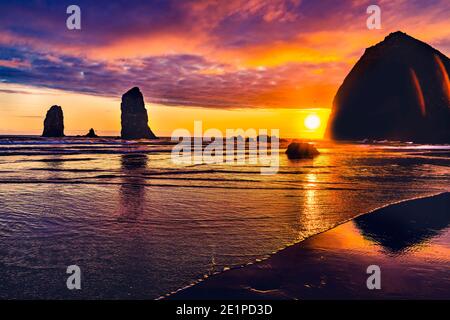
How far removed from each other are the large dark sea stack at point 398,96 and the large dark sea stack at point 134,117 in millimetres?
86040

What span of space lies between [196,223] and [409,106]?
450 ft

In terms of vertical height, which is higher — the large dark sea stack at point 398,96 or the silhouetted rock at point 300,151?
the large dark sea stack at point 398,96

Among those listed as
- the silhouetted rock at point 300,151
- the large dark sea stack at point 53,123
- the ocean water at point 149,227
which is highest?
the large dark sea stack at point 53,123

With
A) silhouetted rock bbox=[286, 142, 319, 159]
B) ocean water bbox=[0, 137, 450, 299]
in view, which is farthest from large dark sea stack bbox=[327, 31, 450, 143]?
ocean water bbox=[0, 137, 450, 299]

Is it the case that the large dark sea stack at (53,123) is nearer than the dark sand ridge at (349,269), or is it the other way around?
the dark sand ridge at (349,269)

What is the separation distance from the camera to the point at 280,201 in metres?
9.16

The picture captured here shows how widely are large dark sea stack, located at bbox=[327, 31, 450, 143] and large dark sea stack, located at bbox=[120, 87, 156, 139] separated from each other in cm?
8604

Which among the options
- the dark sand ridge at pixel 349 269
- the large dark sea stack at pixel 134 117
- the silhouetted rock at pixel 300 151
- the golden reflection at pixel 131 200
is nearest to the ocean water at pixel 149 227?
the golden reflection at pixel 131 200

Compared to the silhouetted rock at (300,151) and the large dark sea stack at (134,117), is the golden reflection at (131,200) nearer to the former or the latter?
the silhouetted rock at (300,151)

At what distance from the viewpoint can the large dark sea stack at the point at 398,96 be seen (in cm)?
11931

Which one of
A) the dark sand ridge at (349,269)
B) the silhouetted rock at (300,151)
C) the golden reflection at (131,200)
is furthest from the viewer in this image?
the silhouetted rock at (300,151)

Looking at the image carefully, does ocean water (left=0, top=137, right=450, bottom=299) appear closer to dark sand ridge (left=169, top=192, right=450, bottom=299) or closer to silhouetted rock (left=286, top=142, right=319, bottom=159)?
dark sand ridge (left=169, top=192, right=450, bottom=299)
